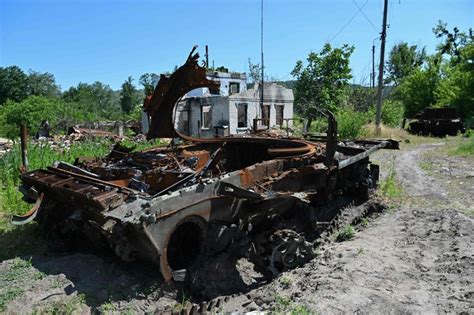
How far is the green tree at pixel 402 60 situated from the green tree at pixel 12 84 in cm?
4872

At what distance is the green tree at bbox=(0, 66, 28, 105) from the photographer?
55.7 meters

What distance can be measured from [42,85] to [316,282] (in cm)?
6726

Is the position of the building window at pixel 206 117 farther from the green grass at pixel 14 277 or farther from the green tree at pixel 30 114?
the green grass at pixel 14 277

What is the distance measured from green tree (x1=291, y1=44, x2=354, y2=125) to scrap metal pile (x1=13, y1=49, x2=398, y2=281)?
71.8 feet

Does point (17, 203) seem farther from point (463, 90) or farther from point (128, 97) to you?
point (128, 97)

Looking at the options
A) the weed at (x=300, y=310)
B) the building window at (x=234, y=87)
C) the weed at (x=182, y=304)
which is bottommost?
the weed at (x=182, y=304)

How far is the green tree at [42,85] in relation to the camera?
60.7 meters

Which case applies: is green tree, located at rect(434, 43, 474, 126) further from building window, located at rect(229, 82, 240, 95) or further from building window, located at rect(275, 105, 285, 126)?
building window, located at rect(229, 82, 240, 95)

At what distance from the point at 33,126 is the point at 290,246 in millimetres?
31200

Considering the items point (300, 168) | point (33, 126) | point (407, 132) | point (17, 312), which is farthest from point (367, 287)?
point (33, 126)

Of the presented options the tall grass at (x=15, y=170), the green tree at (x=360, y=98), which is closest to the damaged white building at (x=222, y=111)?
the green tree at (x=360, y=98)

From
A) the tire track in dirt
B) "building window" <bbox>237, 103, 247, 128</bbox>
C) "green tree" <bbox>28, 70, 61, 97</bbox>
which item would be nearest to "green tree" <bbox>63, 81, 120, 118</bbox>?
"green tree" <bbox>28, 70, 61, 97</bbox>

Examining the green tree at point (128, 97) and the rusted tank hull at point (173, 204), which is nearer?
the rusted tank hull at point (173, 204)

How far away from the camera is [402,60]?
51.3 metres
